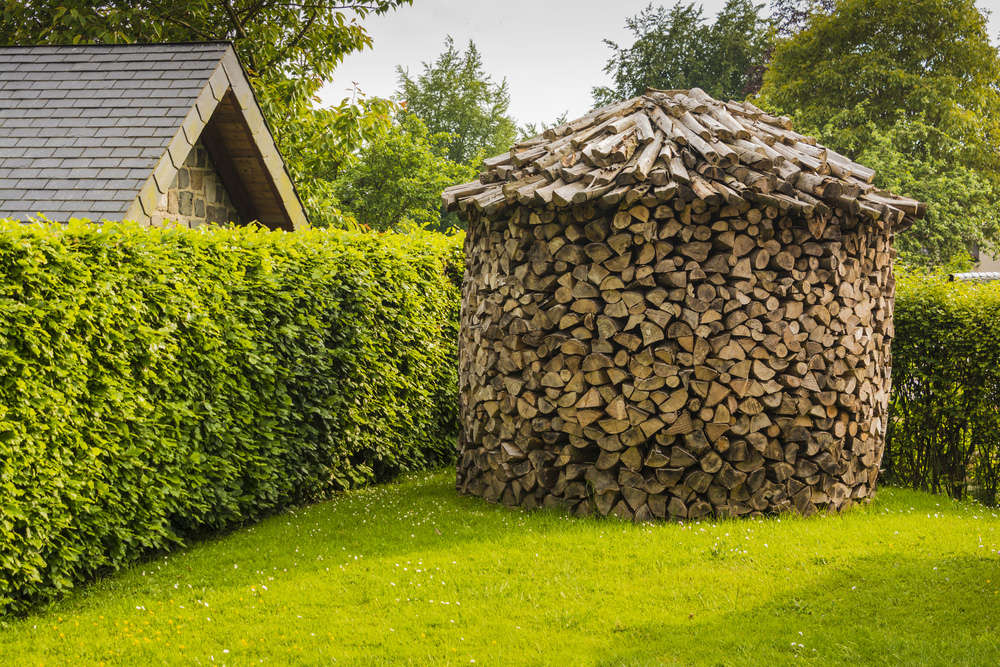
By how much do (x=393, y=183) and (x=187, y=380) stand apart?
24.6 m

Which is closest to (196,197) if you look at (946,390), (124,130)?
(124,130)

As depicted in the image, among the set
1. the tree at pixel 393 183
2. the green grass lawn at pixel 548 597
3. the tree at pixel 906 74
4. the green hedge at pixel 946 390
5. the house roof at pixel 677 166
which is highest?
the tree at pixel 906 74

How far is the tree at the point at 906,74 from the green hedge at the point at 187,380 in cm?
1922

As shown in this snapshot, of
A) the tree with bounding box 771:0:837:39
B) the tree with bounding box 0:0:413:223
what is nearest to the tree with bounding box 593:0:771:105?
the tree with bounding box 771:0:837:39

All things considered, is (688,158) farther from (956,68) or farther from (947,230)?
(956,68)

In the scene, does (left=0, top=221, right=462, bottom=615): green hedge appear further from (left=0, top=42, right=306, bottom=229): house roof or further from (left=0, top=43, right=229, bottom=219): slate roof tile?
(left=0, top=43, right=229, bottom=219): slate roof tile

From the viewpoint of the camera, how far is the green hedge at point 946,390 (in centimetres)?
796

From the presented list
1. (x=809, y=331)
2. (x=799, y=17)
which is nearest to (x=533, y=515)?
(x=809, y=331)

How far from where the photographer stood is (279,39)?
16.5 meters

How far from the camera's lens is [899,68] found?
2461 cm

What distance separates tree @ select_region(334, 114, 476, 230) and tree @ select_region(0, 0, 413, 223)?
41.6ft

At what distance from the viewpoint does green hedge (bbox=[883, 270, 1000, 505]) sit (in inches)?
313

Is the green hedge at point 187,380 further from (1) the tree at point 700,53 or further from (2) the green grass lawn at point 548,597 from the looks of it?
(1) the tree at point 700,53

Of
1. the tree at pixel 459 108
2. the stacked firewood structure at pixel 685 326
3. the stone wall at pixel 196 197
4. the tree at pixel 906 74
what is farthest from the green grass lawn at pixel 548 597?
the tree at pixel 459 108
